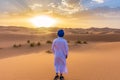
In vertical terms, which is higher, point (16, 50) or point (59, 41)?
point (59, 41)

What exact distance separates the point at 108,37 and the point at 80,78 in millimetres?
27888

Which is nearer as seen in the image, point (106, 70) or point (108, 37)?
point (106, 70)

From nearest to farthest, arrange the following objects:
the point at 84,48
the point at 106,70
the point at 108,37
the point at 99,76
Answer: the point at 99,76 < the point at 106,70 < the point at 84,48 < the point at 108,37

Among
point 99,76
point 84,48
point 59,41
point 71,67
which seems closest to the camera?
point 59,41

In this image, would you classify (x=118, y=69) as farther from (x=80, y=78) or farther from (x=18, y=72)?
(x=18, y=72)

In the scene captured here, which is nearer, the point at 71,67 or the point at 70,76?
the point at 70,76

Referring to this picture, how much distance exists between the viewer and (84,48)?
20.4m

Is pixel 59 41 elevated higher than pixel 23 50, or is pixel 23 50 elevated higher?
pixel 59 41

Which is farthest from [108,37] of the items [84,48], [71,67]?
[71,67]

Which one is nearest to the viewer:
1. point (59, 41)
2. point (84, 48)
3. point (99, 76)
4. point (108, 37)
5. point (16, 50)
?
point (59, 41)

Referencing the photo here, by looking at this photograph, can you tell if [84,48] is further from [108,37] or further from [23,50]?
[108,37]

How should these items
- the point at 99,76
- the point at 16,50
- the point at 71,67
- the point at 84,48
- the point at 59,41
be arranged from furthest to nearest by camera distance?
the point at 16,50 → the point at 84,48 → the point at 71,67 → the point at 99,76 → the point at 59,41

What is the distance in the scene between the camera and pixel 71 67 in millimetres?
11875

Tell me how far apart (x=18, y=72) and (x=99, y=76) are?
3137 millimetres
